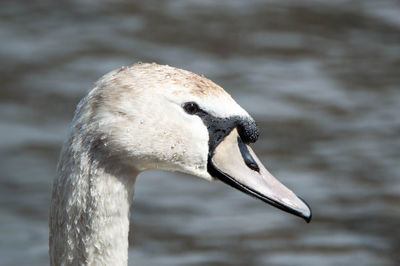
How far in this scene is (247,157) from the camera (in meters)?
3.43

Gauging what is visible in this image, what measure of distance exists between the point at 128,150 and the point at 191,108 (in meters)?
0.27

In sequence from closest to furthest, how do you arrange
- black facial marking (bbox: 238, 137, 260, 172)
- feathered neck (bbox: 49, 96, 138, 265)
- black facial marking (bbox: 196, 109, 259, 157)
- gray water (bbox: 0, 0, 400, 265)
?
feathered neck (bbox: 49, 96, 138, 265) < black facial marking (bbox: 196, 109, 259, 157) < black facial marking (bbox: 238, 137, 260, 172) < gray water (bbox: 0, 0, 400, 265)

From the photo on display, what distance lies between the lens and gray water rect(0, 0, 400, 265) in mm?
5797

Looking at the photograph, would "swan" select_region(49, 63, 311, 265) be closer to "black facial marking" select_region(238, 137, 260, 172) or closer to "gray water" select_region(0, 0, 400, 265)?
"black facial marking" select_region(238, 137, 260, 172)

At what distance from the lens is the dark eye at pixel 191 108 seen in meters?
3.25

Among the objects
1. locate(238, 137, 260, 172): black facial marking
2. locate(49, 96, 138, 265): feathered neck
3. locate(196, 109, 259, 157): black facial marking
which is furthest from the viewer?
locate(238, 137, 260, 172): black facial marking

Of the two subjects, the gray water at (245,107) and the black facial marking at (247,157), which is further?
the gray water at (245,107)

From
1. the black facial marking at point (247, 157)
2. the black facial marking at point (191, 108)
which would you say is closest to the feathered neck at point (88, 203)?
the black facial marking at point (191, 108)

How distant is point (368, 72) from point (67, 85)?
2.58 meters

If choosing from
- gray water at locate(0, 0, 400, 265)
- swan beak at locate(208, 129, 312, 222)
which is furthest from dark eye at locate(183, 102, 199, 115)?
gray water at locate(0, 0, 400, 265)

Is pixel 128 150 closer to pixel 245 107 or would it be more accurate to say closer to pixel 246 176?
pixel 246 176

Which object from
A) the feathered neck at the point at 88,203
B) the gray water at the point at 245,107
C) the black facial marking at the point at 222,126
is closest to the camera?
the feathered neck at the point at 88,203

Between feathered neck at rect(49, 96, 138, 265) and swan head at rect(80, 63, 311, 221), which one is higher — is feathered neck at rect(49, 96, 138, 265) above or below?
below

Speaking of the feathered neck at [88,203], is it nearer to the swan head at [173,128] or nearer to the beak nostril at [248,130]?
the swan head at [173,128]
